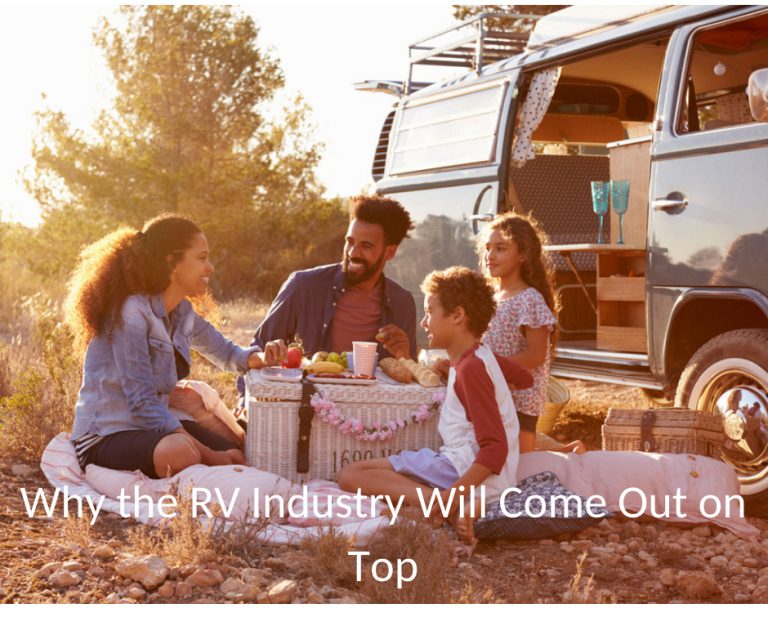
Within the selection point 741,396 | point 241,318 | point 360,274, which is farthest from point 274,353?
point 241,318

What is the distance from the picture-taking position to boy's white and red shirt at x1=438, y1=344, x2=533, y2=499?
14.1 ft

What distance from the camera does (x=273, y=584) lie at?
12.0 feet

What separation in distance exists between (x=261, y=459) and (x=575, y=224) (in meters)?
3.51

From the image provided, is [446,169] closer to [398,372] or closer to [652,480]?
[398,372]

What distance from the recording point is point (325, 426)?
4.93 metres

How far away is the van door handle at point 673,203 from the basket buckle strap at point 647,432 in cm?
94

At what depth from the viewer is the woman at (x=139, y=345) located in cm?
477

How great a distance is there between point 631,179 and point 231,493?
3.33 meters

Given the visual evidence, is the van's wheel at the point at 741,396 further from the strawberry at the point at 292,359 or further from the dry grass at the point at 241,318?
the dry grass at the point at 241,318

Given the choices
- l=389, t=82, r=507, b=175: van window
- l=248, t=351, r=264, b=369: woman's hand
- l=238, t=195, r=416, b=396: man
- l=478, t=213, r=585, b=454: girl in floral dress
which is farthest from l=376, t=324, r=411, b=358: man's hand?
l=389, t=82, r=507, b=175: van window

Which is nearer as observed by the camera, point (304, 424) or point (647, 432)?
point (304, 424)

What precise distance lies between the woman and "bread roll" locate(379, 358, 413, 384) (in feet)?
2.51

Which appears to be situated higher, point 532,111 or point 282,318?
point 532,111

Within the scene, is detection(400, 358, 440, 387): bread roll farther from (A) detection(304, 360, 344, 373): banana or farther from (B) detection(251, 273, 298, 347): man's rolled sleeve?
(B) detection(251, 273, 298, 347): man's rolled sleeve
